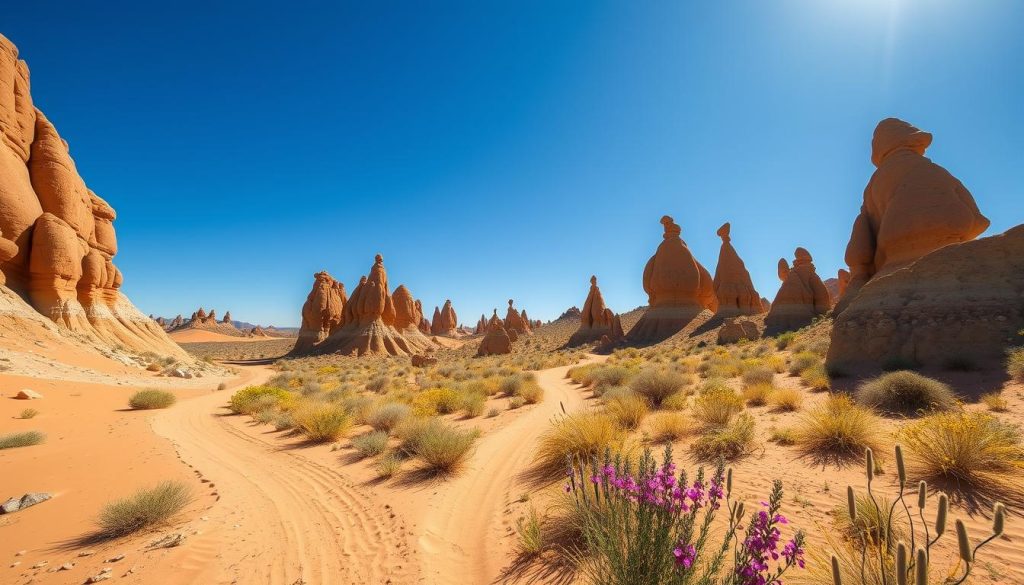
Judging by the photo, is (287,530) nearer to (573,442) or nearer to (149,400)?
(573,442)

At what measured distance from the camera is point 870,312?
11047 millimetres

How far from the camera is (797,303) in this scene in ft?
85.7

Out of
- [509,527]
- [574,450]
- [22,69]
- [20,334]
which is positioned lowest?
[509,527]

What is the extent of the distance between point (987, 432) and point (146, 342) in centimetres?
3424

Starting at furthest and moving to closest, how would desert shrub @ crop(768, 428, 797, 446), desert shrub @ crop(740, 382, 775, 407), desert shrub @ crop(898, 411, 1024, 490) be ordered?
desert shrub @ crop(740, 382, 775, 407), desert shrub @ crop(768, 428, 797, 446), desert shrub @ crop(898, 411, 1024, 490)

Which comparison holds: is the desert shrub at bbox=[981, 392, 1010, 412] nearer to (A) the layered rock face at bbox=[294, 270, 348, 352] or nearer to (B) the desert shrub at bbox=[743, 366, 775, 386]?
(B) the desert shrub at bbox=[743, 366, 775, 386]

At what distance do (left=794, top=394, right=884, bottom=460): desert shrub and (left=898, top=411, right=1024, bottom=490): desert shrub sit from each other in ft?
2.44

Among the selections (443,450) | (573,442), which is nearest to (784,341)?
(573,442)

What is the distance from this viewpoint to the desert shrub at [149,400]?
12.0 metres

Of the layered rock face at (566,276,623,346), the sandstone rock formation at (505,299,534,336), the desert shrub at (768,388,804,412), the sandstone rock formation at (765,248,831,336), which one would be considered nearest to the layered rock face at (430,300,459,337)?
the sandstone rock formation at (505,299,534,336)

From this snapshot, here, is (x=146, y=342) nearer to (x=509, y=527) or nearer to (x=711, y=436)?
(x=509, y=527)

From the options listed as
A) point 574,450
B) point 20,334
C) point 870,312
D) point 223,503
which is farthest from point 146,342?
point 870,312

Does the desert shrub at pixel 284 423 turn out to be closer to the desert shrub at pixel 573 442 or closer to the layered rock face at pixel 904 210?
the desert shrub at pixel 573 442

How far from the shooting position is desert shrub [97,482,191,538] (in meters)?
4.43
